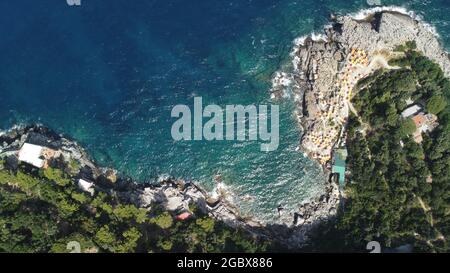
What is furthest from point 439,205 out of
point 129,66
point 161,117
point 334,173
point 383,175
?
point 129,66

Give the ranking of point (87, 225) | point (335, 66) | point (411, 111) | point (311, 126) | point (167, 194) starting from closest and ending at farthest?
point (87, 225)
point (167, 194)
point (311, 126)
point (411, 111)
point (335, 66)

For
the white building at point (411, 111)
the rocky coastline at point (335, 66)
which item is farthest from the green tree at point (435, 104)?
the rocky coastline at point (335, 66)

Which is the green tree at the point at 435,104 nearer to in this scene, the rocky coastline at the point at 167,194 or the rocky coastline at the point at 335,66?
the rocky coastline at the point at 335,66

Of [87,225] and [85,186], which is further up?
[85,186]

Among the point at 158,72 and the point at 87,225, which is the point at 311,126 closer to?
the point at 158,72

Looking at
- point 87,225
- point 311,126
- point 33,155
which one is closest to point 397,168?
point 311,126

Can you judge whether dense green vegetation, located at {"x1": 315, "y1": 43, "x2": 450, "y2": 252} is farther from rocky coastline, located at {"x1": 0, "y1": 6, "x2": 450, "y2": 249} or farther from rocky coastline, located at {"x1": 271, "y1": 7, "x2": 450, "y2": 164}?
rocky coastline, located at {"x1": 0, "y1": 6, "x2": 450, "y2": 249}

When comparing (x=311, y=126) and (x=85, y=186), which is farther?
(x=311, y=126)
